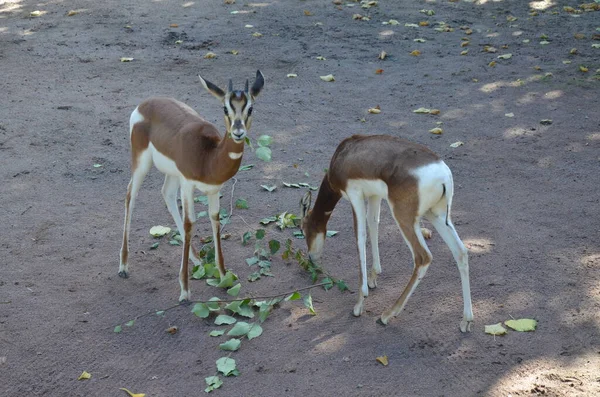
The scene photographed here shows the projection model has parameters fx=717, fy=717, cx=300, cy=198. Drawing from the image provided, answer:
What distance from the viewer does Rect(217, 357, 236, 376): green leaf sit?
4.41 metres

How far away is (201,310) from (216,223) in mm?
672

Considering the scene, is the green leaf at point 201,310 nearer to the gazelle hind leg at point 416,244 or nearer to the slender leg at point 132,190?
the slender leg at point 132,190

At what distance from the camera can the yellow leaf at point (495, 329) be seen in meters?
4.76

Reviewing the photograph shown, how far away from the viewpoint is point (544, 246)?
19.2 ft

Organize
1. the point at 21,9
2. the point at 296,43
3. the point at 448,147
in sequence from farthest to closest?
the point at 21,9 → the point at 296,43 → the point at 448,147

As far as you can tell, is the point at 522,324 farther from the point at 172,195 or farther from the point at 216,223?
the point at 172,195

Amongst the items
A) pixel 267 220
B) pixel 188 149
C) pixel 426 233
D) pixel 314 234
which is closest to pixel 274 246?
pixel 314 234

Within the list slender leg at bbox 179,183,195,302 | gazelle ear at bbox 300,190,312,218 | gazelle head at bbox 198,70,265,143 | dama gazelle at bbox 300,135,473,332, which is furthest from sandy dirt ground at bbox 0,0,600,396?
gazelle head at bbox 198,70,265,143

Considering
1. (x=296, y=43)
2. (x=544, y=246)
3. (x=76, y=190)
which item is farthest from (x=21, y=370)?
(x=296, y=43)

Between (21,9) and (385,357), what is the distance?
1016 cm

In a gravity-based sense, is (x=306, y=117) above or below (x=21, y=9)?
below

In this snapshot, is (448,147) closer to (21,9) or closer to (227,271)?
(227,271)

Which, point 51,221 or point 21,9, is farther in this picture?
point 21,9

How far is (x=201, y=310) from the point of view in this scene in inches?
195
